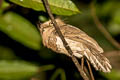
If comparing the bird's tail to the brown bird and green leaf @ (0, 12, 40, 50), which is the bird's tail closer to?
the brown bird

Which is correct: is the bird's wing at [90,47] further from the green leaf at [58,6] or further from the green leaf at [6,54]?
the green leaf at [6,54]

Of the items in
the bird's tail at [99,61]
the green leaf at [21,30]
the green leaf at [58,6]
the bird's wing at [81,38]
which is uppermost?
the green leaf at [21,30]

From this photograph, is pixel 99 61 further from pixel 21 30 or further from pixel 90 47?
pixel 21 30

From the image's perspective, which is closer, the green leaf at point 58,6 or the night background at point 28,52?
the green leaf at point 58,6

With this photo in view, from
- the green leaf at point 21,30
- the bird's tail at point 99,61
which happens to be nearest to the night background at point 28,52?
the green leaf at point 21,30

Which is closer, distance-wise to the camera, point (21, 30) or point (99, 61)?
point (99, 61)

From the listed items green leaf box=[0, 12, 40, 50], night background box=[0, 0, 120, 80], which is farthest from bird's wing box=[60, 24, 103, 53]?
green leaf box=[0, 12, 40, 50]

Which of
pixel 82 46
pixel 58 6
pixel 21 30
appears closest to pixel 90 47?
pixel 82 46
